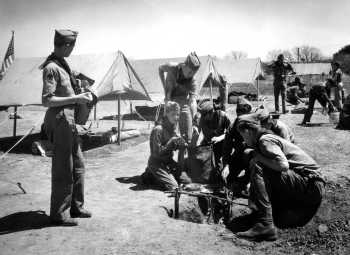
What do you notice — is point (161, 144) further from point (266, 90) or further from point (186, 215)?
point (266, 90)

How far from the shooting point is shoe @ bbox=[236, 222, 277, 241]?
3633mm

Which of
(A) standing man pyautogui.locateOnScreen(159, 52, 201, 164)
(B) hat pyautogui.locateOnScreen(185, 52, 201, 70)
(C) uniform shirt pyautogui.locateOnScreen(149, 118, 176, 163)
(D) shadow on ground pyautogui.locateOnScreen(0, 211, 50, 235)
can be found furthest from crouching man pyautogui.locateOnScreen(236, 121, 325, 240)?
(A) standing man pyautogui.locateOnScreen(159, 52, 201, 164)

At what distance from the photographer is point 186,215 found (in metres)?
4.54

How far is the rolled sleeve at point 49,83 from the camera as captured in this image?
11.3 ft

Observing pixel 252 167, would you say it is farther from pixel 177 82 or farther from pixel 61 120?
pixel 177 82

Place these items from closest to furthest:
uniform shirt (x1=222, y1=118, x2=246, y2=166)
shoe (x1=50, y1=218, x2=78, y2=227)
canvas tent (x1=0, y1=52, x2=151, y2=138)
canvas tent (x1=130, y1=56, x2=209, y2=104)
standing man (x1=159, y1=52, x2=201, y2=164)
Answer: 1. shoe (x1=50, y1=218, x2=78, y2=227)
2. uniform shirt (x1=222, y1=118, x2=246, y2=166)
3. standing man (x1=159, y1=52, x2=201, y2=164)
4. canvas tent (x1=0, y1=52, x2=151, y2=138)
5. canvas tent (x1=130, y1=56, x2=209, y2=104)

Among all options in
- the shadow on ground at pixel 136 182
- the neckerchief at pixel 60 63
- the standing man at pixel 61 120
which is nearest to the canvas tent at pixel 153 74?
the shadow on ground at pixel 136 182

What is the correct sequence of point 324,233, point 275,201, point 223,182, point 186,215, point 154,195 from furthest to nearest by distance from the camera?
point 223,182
point 154,195
point 186,215
point 275,201
point 324,233

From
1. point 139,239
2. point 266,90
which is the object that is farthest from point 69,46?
point 266,90

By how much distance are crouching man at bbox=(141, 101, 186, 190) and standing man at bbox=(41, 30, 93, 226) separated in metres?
1.71

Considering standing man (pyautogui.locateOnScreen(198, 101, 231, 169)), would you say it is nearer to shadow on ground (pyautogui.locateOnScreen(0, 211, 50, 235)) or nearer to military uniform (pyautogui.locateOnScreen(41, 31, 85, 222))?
military uniform (pyautogui.locateOnScreen(41, 31, 85, 222))

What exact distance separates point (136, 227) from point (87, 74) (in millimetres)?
7363

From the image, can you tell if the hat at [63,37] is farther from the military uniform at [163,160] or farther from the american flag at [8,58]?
the american flag at [8,58]

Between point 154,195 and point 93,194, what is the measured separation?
0.87 m
